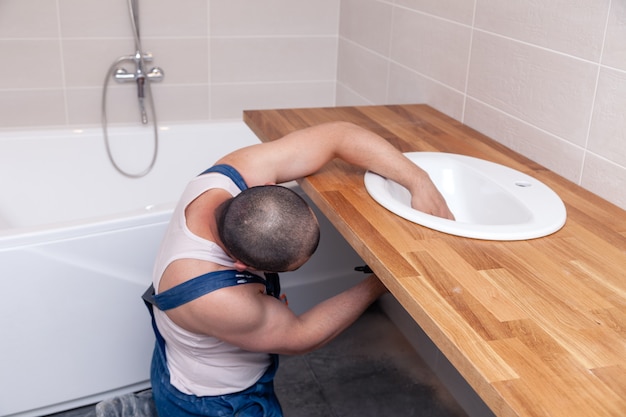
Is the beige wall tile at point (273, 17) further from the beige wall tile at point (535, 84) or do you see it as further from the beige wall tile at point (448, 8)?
the beige wall tile at point (535, 84)

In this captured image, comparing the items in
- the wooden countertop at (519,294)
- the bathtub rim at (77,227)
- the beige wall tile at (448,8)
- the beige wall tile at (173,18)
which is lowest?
the bathtub rim at (77,227)

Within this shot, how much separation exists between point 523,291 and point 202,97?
230 centimetres

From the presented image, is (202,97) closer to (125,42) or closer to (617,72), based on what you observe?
(125,42)

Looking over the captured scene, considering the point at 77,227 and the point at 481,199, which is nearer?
the point at 481,199

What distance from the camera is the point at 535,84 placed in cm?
186

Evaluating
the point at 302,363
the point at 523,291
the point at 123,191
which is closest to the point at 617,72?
the point at 523,291

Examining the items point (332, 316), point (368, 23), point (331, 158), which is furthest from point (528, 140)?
point (368, 23)

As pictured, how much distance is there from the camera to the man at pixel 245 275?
1.34 m

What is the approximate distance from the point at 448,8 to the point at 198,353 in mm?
1353

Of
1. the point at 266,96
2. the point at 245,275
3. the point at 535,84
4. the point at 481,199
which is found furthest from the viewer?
the point at 266,96

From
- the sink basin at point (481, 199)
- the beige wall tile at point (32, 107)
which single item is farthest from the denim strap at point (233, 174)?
the beige wall tile at point (32, 107)

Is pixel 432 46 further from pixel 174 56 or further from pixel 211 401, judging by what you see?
pixel 211 401

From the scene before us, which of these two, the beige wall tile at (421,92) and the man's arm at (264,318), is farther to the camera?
the beige wall tile at (421,92)

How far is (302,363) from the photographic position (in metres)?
2.53
